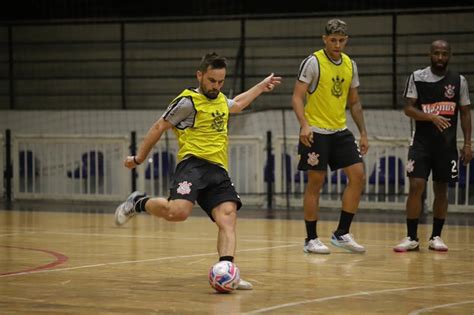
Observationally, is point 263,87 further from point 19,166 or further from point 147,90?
point 147,90

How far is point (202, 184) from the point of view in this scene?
23.5 ft

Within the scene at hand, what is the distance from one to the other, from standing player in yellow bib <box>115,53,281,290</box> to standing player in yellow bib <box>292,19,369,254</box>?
1.93m

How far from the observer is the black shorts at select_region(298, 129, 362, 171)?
9.13m

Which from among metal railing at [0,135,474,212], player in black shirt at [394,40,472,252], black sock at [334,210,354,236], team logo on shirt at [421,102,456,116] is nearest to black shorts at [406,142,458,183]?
player in black shirt at [394,40,472,252]

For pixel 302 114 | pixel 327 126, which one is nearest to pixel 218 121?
pixel 302 114

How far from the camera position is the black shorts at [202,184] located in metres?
7.14

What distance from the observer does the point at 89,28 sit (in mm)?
19531

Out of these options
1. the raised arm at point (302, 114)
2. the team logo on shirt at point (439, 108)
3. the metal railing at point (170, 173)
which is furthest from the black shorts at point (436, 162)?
the metal railing at point (170, 173)

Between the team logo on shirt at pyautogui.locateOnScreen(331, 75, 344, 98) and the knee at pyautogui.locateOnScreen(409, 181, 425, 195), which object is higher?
the team logo on shirt at pyautogui.locateOnScreen(331, 75, 344, 98)

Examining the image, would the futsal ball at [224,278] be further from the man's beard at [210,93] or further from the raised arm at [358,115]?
the raised arm at [358,115]

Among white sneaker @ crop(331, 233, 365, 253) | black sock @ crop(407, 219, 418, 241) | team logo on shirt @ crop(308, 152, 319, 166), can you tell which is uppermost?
team logo on shirt @ crop(308, 152, 319, 166)

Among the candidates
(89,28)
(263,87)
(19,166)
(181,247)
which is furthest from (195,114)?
(89,28)

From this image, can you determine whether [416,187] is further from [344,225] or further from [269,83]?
[269,83]

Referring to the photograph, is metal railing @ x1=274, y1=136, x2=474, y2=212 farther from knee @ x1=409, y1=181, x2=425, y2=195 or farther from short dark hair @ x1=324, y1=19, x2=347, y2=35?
short dark hair @ x1=324, y1=19, x2=347, y2=35
